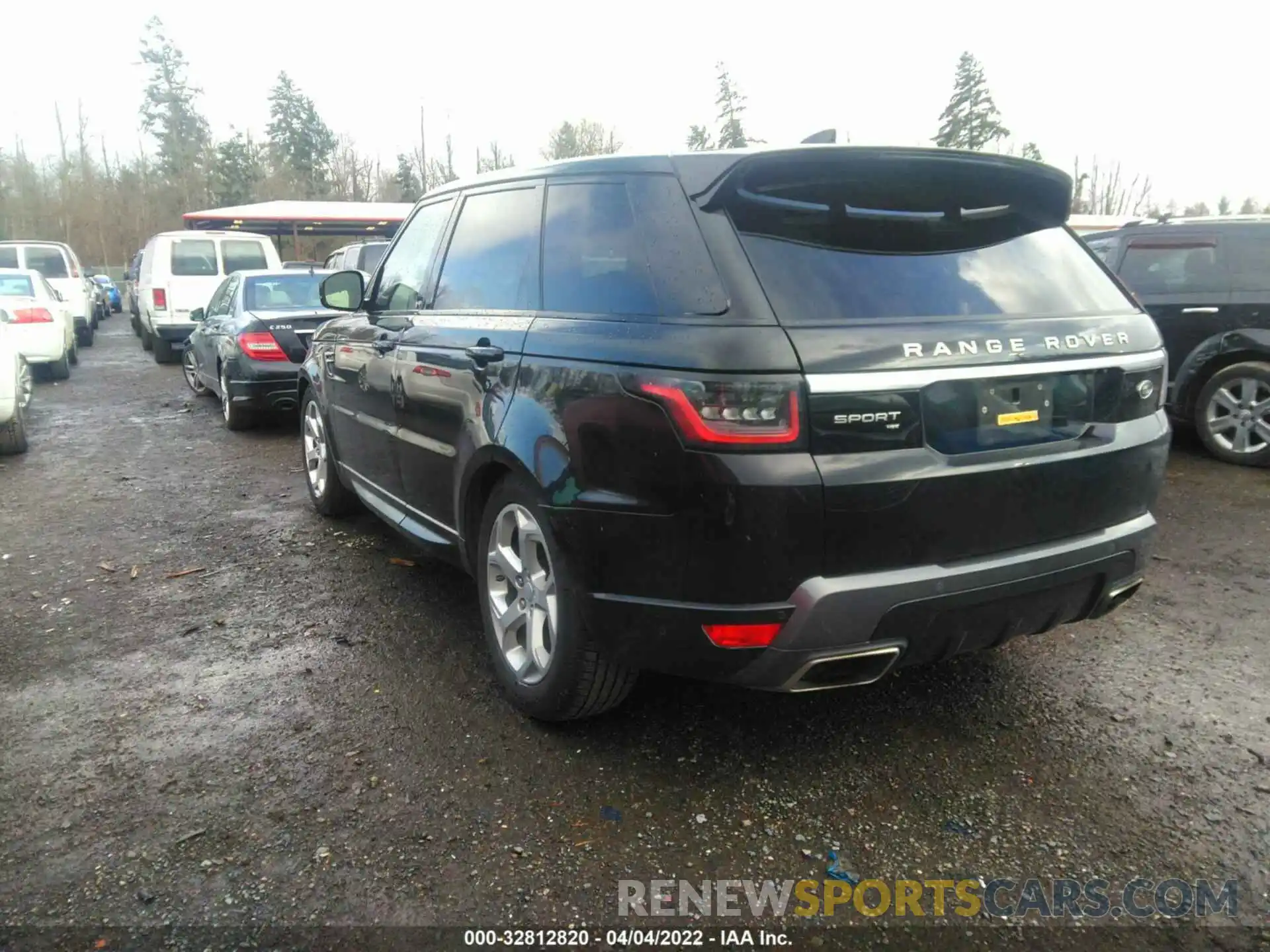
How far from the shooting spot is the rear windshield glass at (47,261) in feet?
61.0

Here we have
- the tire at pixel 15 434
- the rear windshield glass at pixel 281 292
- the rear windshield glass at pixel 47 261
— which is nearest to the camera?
the tire at pixel 15 434

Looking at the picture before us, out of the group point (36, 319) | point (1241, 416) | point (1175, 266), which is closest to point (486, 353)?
point (1241, 416)

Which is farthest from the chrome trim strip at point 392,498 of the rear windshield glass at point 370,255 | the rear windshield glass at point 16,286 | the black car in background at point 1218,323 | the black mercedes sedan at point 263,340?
the rear windshield glass at point 370,255

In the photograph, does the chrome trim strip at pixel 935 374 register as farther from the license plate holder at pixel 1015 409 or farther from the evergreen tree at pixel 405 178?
the evergreen tree at pixel 405 178

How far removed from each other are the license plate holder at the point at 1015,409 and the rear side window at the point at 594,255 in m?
0.95

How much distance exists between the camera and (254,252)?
16109 mm

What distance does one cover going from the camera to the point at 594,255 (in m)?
2.99

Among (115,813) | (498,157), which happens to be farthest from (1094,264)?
(498,157)

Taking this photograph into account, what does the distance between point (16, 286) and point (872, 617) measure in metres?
15.1

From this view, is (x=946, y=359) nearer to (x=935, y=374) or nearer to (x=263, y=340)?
(x=935, y=374)

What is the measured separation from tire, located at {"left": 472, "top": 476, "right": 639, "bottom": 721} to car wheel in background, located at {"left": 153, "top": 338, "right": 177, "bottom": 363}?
14744mm

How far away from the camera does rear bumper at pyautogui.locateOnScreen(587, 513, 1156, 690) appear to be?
2420 millimetres

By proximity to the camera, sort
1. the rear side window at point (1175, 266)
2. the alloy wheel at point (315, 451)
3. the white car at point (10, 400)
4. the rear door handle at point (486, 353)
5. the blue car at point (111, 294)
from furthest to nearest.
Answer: the blue car at point (111, 294) < the white car at point (10, 400) < the rear side window at point (1175, 266) < the alloy wheel at point (315, 451) < the rear door handle at point (486, 353)

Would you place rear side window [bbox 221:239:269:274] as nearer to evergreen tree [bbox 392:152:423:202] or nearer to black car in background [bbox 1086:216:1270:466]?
black car in background [bbox 1086:216:1270:466]
